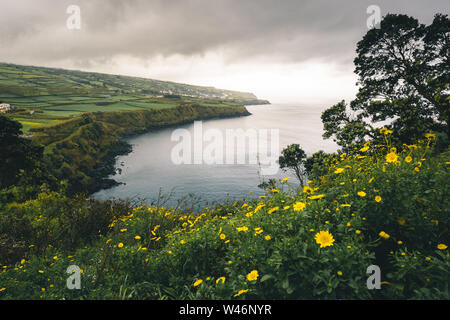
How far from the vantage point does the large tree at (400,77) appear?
39.6 ft

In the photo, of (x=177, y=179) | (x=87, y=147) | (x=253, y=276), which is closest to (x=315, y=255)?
(x=253, y=276)

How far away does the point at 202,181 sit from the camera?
33.4 m

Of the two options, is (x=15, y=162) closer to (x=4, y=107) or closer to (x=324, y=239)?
(x=324, y=239)

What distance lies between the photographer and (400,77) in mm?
13828

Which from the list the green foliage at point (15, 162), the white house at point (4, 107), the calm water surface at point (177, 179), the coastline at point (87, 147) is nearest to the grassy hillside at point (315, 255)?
the coastline at point (87, 147)

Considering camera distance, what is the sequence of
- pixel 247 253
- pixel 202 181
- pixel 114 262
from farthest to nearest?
pixel 202 181, pixel 114 262, pixel 247 253

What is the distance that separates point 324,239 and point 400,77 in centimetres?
1740

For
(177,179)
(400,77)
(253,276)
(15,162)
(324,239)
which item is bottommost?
(177,179)

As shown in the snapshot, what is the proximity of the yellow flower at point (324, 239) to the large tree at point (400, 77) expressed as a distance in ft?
38.7

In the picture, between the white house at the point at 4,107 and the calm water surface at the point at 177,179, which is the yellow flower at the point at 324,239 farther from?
the white house at the point at 4,107
